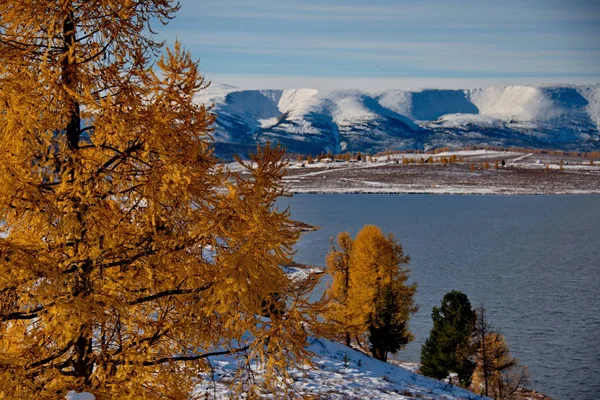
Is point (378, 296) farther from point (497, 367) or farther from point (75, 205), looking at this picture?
point (75, 205)

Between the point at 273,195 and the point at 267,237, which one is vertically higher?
the point at 273,195

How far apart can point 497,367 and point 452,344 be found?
2793 millimetres

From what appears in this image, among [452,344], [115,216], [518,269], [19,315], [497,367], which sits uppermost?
[115,216]

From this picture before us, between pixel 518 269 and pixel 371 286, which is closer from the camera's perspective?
pixel 371 286

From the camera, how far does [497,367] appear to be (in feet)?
107

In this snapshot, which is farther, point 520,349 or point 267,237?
point 520,349

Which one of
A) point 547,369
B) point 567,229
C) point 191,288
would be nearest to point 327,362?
point 191,288

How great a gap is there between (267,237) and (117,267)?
233 cm

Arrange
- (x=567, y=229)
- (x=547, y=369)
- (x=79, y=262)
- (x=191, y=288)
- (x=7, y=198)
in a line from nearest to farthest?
(x=7, y=198) → (x=79, y=262) → (x=191, y=288) → (x=547, y=369) → (x=567, y=229)

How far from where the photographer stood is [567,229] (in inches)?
3465

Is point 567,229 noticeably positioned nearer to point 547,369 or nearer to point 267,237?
point 547,369

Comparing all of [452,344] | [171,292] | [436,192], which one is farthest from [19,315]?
[436,192]

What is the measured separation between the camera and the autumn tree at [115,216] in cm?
688

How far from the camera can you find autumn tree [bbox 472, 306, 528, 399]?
1289 inches
